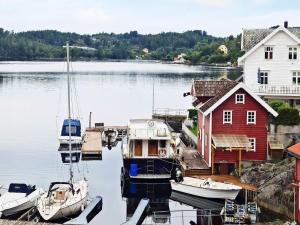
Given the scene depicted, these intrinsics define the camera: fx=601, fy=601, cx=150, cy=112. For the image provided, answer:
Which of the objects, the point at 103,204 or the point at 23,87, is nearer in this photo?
the point at 103,204

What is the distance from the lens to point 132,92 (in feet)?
489

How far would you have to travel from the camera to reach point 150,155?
4784 centimetres

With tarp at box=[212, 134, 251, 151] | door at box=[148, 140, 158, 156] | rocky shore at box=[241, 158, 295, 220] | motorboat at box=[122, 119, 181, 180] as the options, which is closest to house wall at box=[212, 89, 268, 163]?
tarp at box=[212, 134, 251, 151]

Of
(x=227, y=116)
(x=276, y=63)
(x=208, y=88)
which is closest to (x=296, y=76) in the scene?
(x=276, y=63)

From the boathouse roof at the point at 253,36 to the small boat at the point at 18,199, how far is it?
27.0m

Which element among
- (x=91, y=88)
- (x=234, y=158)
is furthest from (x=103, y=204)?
(x=91, y=88)

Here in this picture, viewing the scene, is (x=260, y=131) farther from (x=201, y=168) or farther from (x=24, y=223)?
(x=24, y=223)

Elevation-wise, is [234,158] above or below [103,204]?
above

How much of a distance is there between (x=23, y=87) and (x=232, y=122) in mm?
121396

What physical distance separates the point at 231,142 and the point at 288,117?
6.19 meters

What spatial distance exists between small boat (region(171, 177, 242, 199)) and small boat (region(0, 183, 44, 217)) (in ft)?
32.7

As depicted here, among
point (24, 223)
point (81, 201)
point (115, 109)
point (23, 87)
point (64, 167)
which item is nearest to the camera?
point (24, 223)

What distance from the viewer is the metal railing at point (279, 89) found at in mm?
55344

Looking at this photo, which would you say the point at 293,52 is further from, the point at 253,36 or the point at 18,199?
the point at 18,199
